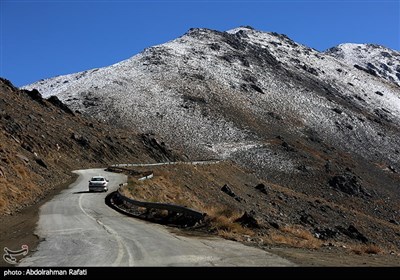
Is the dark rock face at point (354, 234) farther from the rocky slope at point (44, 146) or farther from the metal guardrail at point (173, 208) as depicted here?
the rocky slope at point (44, 146)

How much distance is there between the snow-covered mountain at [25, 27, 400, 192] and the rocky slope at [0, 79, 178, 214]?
14074 millimetres

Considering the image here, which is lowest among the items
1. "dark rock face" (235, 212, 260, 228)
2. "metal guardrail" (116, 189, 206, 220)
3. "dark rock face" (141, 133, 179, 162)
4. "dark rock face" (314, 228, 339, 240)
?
"dark rock face" (314, 228, 339, 240)

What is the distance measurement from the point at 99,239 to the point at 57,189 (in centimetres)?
2188

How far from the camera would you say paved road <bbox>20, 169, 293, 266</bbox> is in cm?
1059

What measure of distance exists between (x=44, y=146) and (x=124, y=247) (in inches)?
1558

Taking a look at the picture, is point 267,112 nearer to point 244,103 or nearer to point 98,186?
point 244,103

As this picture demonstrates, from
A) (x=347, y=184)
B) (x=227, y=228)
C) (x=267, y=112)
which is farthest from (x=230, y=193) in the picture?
(x=267, y=112)

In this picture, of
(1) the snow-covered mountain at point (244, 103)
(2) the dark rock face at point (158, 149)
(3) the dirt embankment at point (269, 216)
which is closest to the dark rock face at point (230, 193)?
(3) the dirt embankment at point (269, 216)

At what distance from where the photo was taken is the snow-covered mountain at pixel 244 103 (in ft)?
276

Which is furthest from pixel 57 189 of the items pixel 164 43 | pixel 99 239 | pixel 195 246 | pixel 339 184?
pixel 164 43

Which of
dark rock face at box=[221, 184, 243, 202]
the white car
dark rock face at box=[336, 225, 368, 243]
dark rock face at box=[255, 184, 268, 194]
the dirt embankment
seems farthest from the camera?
dark rock face at box=[255, 184, 268, 194]

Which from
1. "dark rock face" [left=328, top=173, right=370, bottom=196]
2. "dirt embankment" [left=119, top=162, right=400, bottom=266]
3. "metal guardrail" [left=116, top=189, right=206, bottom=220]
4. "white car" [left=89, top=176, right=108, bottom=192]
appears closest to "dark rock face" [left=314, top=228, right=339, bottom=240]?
"dirt embankment" [left=119, top=162, right=400, bottom=266]

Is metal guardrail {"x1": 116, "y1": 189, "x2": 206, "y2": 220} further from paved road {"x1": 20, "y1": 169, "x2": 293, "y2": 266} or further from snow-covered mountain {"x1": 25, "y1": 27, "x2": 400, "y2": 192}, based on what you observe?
snow-covered mountain {"x1": 25, "y1": 27, "x2": 400, "y2": 192}

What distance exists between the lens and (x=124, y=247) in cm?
1251
